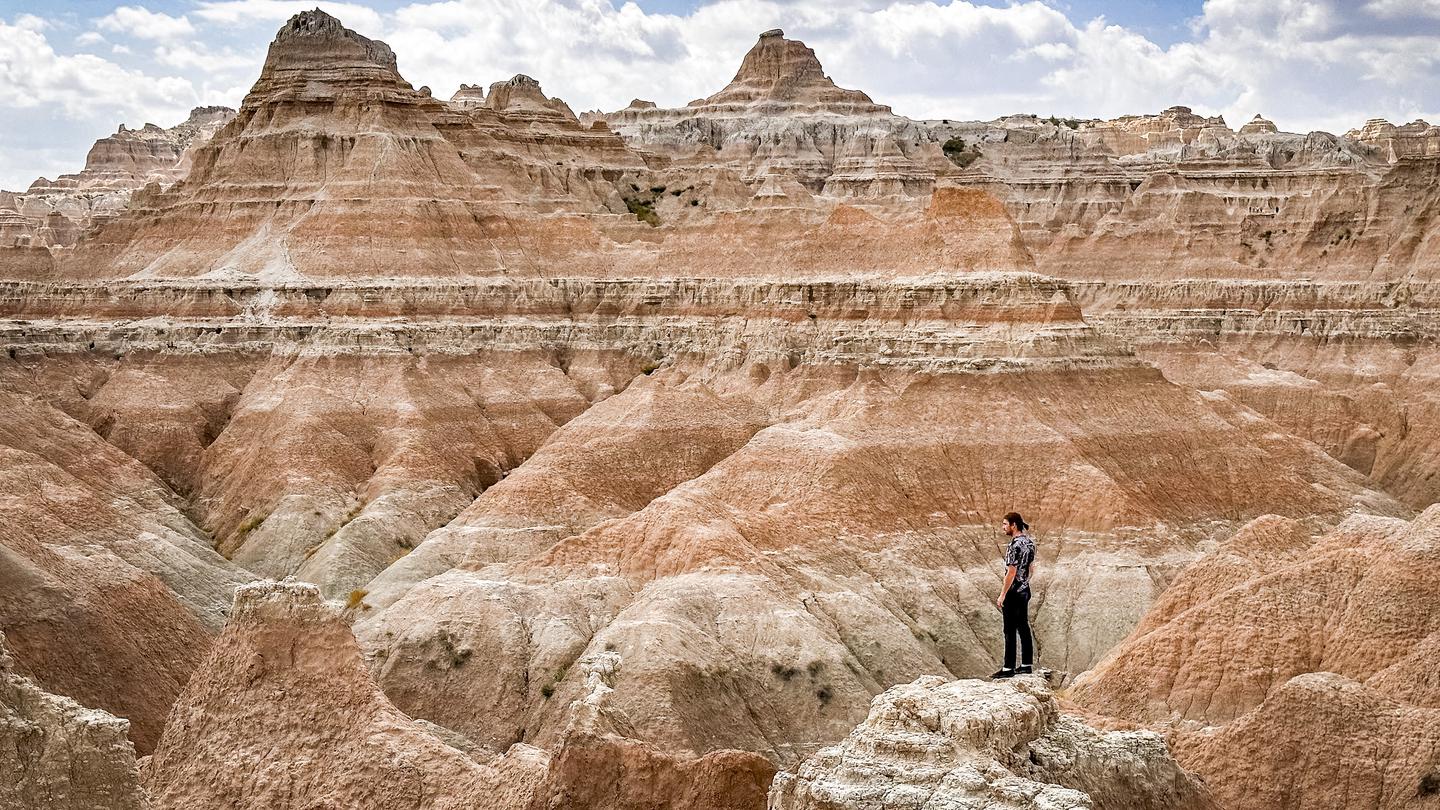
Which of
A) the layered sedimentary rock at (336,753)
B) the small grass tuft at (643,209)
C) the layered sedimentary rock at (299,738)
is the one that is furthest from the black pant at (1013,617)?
the small grass tuft at (643,209)

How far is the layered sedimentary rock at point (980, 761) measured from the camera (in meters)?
25.4

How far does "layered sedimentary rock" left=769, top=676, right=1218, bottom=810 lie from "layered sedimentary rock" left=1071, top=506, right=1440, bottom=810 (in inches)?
178

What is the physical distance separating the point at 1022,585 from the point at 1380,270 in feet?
281

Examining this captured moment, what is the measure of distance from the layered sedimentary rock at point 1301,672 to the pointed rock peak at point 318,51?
85.4m

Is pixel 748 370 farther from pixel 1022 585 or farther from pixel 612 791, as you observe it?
pixel 612 791

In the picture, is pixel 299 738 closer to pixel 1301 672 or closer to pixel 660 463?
pixel 1301 672

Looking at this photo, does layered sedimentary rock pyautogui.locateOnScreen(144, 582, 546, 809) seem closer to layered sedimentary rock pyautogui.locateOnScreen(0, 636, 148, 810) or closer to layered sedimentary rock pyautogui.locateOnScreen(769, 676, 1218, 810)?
layered sedimentary rock pyautogui.locateOnScreen(0, 636, 148, 810)

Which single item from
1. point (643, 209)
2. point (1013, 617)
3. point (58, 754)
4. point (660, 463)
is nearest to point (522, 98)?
point (643, 209)


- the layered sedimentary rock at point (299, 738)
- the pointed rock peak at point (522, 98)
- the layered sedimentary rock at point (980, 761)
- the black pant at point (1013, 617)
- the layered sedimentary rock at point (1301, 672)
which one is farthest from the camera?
the pointed rock peak at point (522, 98)

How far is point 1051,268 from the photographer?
440ft

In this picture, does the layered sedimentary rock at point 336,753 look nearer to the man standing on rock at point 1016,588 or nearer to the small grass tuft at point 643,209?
the man standing on rock at point 1016,588

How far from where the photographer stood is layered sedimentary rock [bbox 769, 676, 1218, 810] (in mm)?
25422

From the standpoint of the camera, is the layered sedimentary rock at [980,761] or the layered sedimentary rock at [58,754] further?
the layered sedimentary rock at [58,754]

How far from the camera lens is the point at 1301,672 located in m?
41.0
